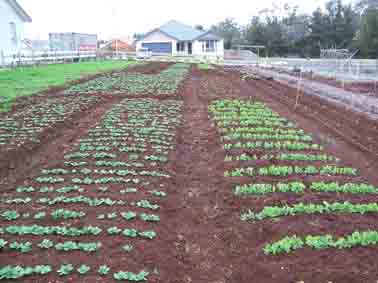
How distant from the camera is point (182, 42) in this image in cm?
6172

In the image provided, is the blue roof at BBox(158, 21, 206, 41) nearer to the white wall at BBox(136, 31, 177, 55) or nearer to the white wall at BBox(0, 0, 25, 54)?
the white wall at BBox(136, 31, 177, 55)

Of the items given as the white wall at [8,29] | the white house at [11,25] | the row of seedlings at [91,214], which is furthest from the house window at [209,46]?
the row of seedlings at [91,214]

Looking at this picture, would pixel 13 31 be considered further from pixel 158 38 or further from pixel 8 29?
pixel 158 38

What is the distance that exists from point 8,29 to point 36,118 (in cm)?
2261

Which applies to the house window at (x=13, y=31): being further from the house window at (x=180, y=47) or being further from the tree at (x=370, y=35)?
the house window at (x=180, y=47)

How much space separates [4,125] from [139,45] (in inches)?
2183

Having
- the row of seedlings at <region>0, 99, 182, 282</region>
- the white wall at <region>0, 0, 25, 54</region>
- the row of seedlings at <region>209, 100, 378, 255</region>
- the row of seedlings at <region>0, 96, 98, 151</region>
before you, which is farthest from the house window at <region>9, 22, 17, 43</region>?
the row of seedlings at <region>209, 100, 378, 255</region>

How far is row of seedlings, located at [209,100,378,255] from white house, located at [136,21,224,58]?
50.6 meters

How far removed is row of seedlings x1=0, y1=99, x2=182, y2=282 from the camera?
4602mm

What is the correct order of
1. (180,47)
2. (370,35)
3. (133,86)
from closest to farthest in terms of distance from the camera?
(133,86) → (370,35) → (180,47)

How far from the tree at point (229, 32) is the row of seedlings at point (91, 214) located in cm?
6025

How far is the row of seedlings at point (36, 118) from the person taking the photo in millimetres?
9695

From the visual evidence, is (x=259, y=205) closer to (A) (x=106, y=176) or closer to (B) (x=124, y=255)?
(B) (x=124, y=255)

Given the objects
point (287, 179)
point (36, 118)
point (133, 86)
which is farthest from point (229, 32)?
point (287, 179)
